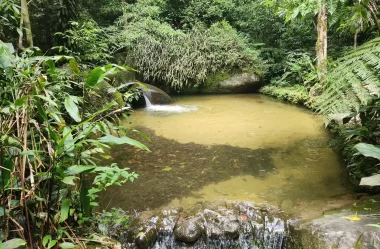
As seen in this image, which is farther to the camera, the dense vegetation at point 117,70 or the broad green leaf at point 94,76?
the dense vegetation at point 117,70

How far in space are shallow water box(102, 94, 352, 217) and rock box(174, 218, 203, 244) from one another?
0.94ft

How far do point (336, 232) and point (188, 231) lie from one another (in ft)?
3.66

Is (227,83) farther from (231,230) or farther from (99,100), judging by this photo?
(231,230)

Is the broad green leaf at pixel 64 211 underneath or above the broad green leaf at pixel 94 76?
underneath

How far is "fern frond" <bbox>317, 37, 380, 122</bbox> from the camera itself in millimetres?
1790

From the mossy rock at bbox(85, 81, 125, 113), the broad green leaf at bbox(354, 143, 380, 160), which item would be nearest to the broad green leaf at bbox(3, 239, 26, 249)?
the mossy rock at bbox(85, 81, 125, 113)

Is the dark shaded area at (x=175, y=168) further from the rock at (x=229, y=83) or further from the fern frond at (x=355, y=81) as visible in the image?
the rock at (x=229, y=83)

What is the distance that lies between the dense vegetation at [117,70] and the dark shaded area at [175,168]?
0.30m

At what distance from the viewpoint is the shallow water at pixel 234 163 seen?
110 inches

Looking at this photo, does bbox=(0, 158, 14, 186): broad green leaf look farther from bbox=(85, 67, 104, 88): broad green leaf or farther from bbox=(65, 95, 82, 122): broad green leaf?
bbox=(85, 67, 104, 88): broad green leaf

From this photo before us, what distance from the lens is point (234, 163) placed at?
11.7 ft

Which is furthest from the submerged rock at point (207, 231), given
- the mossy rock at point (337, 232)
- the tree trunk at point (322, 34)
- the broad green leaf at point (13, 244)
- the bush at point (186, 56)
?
the bush at point (186, 56)

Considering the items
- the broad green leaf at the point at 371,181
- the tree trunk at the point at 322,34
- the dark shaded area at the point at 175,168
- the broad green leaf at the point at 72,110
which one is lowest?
the dark shaded area at the point at 175,168

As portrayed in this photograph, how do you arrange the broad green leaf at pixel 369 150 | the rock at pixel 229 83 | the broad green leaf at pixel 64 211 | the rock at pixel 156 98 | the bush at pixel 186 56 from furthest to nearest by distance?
the rock at pixel 229 83 → the bush at pixel 186 56 → the rock at pixel 156 98 → the broad green leaf at pixel 369 150 → the broad green leaf at pixel 64 211
